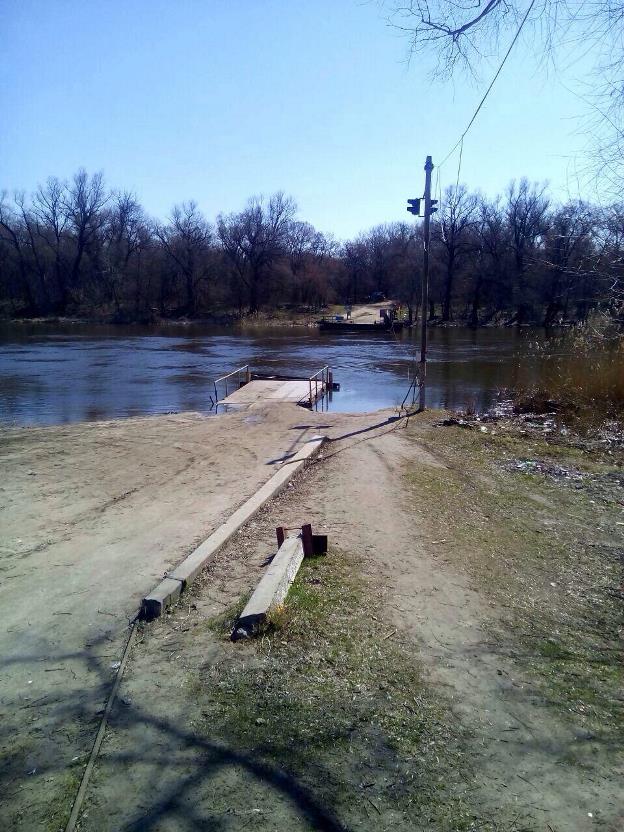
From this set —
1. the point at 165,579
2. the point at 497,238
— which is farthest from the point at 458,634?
the point at 497,238

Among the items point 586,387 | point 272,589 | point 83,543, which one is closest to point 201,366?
point 586,387

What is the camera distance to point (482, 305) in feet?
257

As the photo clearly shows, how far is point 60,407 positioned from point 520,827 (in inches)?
899

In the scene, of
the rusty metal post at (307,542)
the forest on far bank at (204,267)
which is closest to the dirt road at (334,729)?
the rusty metal post at (307,542)

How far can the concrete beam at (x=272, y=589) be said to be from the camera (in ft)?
14.1

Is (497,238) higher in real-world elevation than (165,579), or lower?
higher

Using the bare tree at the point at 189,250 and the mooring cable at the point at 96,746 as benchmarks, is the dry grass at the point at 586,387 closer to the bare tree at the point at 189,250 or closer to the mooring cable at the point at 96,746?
the mooring cable at the point at 96,746

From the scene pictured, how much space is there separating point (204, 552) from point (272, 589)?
1353 millimetres

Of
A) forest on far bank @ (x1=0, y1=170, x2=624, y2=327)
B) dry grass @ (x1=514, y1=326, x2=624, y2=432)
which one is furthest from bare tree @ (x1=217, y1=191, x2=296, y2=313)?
dry grass @ (x1=514, y1=326, x2=624, y2=432)

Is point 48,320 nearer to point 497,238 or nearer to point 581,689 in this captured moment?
point 497,238

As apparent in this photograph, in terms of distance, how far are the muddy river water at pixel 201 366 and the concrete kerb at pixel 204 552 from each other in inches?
418

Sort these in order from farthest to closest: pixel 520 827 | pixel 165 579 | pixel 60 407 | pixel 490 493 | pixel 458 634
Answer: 1. pixel 60 407
2. pixel 490 493
3. pixel 165 579
4. pixel 458 634
5. pixel 520 827

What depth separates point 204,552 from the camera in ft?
19.0

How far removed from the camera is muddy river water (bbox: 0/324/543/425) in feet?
79.4
